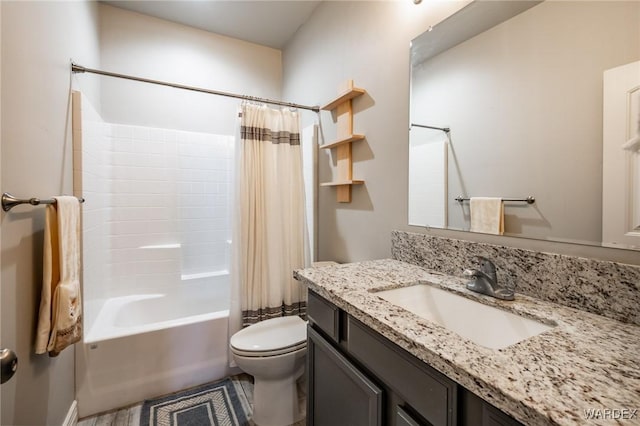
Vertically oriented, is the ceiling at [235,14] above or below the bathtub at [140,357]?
above

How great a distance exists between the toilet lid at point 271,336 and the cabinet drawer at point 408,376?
72 centimetres

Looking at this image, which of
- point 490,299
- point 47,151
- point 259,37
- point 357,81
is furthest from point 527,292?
point 259,37

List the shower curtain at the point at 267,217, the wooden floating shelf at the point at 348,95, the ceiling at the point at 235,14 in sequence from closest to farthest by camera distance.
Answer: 1. the wooden floating shelf at the point at 348,95
2. the shower curtain at the point at 267,217
3. the ceiling at the point at 235,14

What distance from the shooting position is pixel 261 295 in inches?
77.3

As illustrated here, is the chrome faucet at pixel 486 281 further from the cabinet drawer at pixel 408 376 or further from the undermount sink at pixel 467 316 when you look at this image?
the cabinet drawer at pixel 408 376

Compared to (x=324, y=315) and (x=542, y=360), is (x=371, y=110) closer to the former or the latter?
(x=324, y=315)

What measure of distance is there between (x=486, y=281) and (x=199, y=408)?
1.72m

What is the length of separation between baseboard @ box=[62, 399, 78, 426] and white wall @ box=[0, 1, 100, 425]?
0.16ft

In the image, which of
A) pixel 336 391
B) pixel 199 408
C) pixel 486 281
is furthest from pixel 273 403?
pixel 486 281

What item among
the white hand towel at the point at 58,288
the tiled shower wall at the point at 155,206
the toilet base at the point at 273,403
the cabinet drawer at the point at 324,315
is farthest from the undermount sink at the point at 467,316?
the tiled shower wall at the point at 155,206

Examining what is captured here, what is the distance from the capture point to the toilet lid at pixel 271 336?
147 centimetres

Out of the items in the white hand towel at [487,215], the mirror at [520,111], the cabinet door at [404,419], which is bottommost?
the cabinet door at [404,419]

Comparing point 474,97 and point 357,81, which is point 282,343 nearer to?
point 474,97

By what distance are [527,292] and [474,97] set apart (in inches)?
29.9
